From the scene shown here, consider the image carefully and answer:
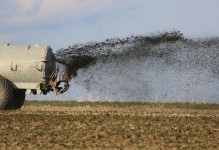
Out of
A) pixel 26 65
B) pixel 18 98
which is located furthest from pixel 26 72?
pixel 18 98

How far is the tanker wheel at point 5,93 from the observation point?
3619cm

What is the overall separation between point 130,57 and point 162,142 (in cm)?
2135

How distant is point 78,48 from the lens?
135 feet

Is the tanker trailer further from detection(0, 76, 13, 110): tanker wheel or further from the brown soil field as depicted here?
the brown soil field

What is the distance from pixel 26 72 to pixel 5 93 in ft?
6.32

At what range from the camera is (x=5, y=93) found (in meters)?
36.2

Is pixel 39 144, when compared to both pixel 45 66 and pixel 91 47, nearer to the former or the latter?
pixel 45 66

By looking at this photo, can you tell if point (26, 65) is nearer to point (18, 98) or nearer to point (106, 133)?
point (18, 98)

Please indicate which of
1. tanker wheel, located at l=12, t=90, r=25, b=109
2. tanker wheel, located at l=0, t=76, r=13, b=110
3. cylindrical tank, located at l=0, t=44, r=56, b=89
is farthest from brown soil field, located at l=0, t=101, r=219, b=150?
tanker wheel, located at l=12, t=90, r=25, b=109

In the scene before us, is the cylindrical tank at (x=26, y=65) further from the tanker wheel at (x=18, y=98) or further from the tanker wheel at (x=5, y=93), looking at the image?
the tanker wheel at (x=18, y=98)

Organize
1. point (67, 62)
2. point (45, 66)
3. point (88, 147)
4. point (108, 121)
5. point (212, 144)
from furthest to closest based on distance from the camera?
point (67, 62) < point (45, 66) < point (108, 121) < point (212, 144) < point (88, 147)

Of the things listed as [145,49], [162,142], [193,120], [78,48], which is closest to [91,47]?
[78,48]

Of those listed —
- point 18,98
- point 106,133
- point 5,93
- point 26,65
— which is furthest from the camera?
point 18,98

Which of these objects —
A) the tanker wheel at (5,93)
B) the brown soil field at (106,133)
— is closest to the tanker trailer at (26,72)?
the tanker wheel at (5,93)
